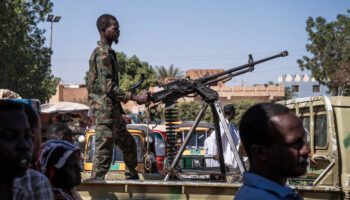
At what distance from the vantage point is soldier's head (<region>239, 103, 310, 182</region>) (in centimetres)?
187

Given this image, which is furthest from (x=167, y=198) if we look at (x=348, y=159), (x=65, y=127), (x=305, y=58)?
(x=305, y=58)

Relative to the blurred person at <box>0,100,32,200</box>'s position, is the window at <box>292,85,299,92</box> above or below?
above

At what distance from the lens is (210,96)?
5.45 meters

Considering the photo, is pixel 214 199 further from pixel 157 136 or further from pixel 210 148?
pixel 157 136

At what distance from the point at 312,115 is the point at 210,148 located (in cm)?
309

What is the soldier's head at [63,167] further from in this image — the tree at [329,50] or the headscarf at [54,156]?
the tree at [329,50]

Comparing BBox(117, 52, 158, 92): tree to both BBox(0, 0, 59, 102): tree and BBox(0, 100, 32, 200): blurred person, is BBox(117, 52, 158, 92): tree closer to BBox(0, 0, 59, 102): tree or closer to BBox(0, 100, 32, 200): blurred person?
BBox(0, 0, 59, 102): tree

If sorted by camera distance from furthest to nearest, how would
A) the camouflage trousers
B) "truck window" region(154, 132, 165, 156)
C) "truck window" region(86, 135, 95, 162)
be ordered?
"truck window" region(154, 132, 165, 156)
"truck window" region(86, 135, 95, 162)
the camouflage trousers

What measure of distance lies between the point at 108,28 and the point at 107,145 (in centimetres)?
122

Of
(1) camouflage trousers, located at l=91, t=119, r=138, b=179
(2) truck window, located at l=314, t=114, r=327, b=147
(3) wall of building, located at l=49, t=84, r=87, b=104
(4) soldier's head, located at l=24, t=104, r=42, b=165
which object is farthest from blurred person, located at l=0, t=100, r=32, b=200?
(3) wall of building, located at l=49, t=84, r=87, b=104

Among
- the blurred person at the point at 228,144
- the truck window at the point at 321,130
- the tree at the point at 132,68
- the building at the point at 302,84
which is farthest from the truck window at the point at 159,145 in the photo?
the building at the point at 302,84

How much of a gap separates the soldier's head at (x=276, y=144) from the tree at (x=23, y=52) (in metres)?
18.4

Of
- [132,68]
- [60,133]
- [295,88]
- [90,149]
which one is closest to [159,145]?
[90,149]

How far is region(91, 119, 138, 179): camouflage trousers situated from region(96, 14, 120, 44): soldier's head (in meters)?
0.87
